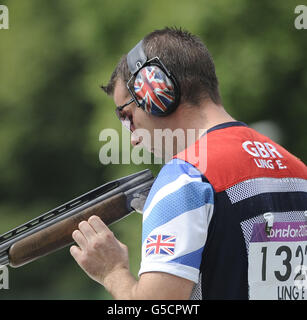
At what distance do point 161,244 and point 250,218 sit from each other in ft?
0.99

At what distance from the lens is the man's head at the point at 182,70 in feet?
8.01

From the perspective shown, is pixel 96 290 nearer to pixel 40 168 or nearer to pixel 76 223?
pixel 40 168

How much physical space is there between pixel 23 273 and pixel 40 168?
170 cm

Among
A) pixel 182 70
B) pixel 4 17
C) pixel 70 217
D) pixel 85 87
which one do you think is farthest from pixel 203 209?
pixel 4 17

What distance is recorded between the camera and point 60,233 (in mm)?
2811

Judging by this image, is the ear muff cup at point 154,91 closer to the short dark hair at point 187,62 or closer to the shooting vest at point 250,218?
the short dark hair at point 187,62

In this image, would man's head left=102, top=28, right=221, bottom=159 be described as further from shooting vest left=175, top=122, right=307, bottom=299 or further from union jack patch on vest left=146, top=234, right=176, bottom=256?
union jack patch on vest left=146, top=234, right=176, bottom=256

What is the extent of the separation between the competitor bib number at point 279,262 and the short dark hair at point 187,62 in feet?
1.71

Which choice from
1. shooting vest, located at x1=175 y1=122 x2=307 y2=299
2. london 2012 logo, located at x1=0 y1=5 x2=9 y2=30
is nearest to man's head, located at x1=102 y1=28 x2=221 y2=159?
shooting vest, located at x1=175 y1=122 x2=307 y2=299

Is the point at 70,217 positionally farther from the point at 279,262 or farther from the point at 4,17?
the point at 4,17

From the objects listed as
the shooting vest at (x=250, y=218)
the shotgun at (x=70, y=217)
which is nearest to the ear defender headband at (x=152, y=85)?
the shooting vest at (x=250, y=218)
